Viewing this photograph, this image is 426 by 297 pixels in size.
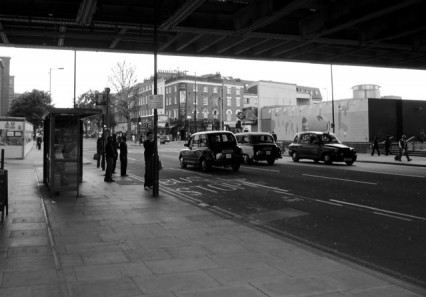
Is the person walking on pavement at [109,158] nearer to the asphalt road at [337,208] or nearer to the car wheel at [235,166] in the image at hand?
the asphalt road at [337,208]

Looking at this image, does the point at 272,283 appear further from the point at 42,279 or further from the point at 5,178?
the point at 5,178

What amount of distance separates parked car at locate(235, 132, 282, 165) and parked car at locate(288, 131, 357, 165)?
108 inches

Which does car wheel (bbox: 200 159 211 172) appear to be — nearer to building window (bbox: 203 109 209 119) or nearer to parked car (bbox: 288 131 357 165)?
parked car (bbox: 288 131 357 165)

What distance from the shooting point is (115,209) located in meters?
9.75

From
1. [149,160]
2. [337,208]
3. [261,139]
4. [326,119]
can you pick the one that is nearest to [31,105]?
[326,119]

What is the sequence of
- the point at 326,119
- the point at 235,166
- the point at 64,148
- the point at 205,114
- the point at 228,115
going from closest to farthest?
1. the point at 64,148
2. the point at 235,166
3. the point at 326,119
4. the point at 205,114
5. the point at 228,115

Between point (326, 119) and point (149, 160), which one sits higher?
point (326, 119)

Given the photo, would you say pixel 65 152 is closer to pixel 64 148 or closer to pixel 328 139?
pixel 64 148

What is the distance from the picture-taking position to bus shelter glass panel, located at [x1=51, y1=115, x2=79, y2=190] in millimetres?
11906

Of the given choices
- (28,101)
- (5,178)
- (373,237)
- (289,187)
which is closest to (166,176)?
(289,187)

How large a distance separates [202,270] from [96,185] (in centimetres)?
1016

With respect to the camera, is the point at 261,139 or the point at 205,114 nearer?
the point at 261,139

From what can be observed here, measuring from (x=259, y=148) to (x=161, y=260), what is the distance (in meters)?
19.0

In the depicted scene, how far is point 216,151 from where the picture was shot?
20031mm
